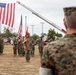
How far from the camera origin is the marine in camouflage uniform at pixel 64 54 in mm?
3488

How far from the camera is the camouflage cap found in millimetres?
3463

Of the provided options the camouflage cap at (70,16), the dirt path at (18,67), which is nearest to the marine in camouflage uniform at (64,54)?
the camouflage cap at (70,16)

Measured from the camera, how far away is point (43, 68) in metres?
3.55

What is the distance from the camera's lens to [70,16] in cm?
350

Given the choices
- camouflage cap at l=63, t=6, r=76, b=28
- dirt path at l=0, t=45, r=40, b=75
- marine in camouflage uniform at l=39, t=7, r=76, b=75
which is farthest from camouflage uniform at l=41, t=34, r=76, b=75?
dirt path at l=0, t=45, r=40, b=75

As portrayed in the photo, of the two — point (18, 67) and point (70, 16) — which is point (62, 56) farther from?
point (18, 67)

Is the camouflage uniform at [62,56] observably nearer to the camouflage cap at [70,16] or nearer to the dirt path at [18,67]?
the camouflage cap at [70,16]

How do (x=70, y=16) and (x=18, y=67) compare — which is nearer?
(x=70, y=16)

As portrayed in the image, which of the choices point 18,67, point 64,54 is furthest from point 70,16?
point 18,67

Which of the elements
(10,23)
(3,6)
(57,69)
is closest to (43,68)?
(57,69)

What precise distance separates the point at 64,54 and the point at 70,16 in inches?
13.6

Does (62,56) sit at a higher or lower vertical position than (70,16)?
lower

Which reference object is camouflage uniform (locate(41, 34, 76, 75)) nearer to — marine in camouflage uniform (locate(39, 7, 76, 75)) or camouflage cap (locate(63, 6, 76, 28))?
marine in camouflage uniform (locate(39, 7, 76, 75))

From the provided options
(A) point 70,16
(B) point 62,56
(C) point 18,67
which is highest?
(A) point 70,16
